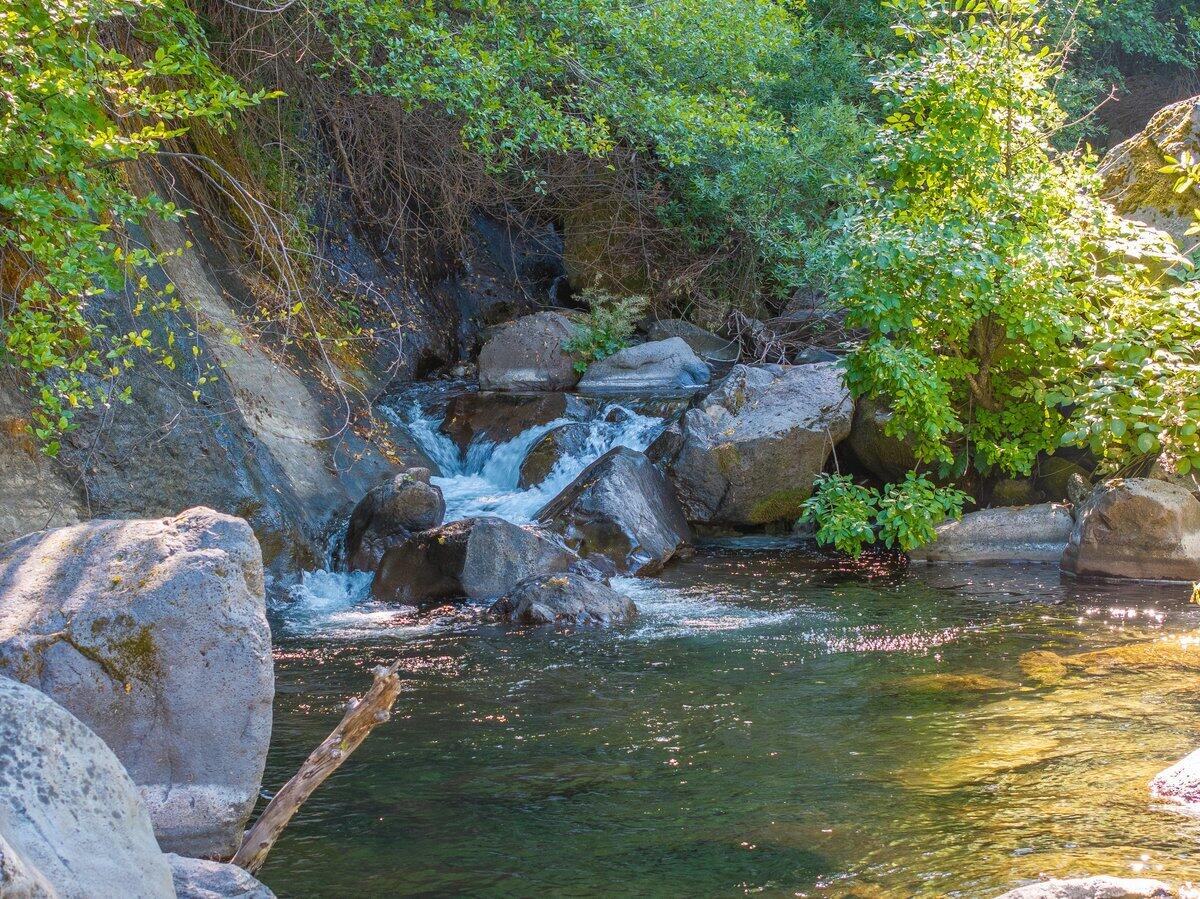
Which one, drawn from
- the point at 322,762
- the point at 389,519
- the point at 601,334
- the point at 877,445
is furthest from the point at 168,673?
the point at 601,334

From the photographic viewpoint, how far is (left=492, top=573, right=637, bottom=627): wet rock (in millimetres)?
8148

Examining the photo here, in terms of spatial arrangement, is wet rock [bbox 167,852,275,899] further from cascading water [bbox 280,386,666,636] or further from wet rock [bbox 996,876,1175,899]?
cascading water [bbox 280,386,666,636]

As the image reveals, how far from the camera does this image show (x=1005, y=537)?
10.2m

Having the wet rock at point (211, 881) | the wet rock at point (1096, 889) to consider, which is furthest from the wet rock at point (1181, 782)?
the wet rock at point (211, 881)

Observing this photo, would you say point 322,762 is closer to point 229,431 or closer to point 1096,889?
point 1096,889

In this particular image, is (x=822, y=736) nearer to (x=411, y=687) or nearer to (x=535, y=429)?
(x=411, y=687)

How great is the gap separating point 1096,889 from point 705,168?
12.4 m

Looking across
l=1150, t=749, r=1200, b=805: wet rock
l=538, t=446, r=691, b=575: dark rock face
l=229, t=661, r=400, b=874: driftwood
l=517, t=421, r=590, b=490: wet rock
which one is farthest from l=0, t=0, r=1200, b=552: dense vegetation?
l=229, t=661, r=400, b=874: driftwood

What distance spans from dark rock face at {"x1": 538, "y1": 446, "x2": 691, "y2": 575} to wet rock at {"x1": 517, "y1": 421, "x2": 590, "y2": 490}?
0.82 meters

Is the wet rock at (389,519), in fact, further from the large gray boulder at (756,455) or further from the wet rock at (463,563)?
the large gray boulder at (756,455)

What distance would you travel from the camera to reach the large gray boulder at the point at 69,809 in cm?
253

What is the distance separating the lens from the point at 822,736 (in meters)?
5.67

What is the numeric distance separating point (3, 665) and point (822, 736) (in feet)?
11.8

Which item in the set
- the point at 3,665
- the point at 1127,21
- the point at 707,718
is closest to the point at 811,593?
the point at 707,718
